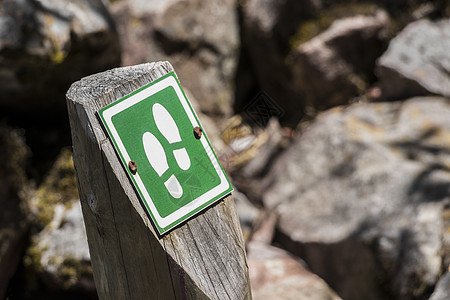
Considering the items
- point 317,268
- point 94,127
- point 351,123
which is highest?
point 94,127

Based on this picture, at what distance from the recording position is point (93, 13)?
4336 mm

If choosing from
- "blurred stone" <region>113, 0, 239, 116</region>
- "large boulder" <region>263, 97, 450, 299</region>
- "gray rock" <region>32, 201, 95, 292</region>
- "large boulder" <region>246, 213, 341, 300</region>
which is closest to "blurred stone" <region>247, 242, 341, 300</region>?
"large boulder" <region>246, 213, 341, 300</region>

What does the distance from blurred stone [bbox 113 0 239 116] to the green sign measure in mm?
3920

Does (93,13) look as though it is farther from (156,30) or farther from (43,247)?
(43,247)

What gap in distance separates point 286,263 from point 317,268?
0.23 metres

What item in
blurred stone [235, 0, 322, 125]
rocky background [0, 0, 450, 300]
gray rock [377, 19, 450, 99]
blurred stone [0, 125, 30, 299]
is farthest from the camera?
blurred stone [235, 0, 322, 125]

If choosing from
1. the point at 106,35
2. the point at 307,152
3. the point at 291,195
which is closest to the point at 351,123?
the point at 307,152

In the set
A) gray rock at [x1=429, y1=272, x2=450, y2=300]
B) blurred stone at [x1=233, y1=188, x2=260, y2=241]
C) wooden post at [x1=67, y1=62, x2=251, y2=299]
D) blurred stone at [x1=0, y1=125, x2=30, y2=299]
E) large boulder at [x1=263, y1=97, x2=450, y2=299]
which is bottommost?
blurred stone at [x1=233, y1=188, x2=260, y2=241]

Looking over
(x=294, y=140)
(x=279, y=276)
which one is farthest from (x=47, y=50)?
(x=279, y=276)

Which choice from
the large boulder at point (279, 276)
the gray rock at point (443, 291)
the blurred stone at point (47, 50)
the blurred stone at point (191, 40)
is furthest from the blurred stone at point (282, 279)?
the blurred stone at point (191, 40)

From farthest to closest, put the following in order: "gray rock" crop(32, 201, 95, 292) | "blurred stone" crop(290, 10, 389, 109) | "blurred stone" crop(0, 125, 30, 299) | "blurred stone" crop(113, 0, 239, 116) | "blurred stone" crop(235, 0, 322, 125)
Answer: "blurred stone" crop(113, 0, 239, 116)
"blurred stone" crop(235, 0, 322, 125)
"blurred stone" crop(290, 10, 389, 109)
"gray rock" crop(32, 201, 95, 292)
"blurred stone" crop(0, 125, 30, 299)

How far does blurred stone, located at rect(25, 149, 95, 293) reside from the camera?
3.80 meters

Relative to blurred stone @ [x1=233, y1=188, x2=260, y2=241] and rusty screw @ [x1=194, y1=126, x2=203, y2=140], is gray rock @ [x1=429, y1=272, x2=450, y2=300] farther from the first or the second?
blurred stone @ [x1=233, y1=188, x2=260, y2=241]

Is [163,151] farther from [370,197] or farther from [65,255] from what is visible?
[65,255]
